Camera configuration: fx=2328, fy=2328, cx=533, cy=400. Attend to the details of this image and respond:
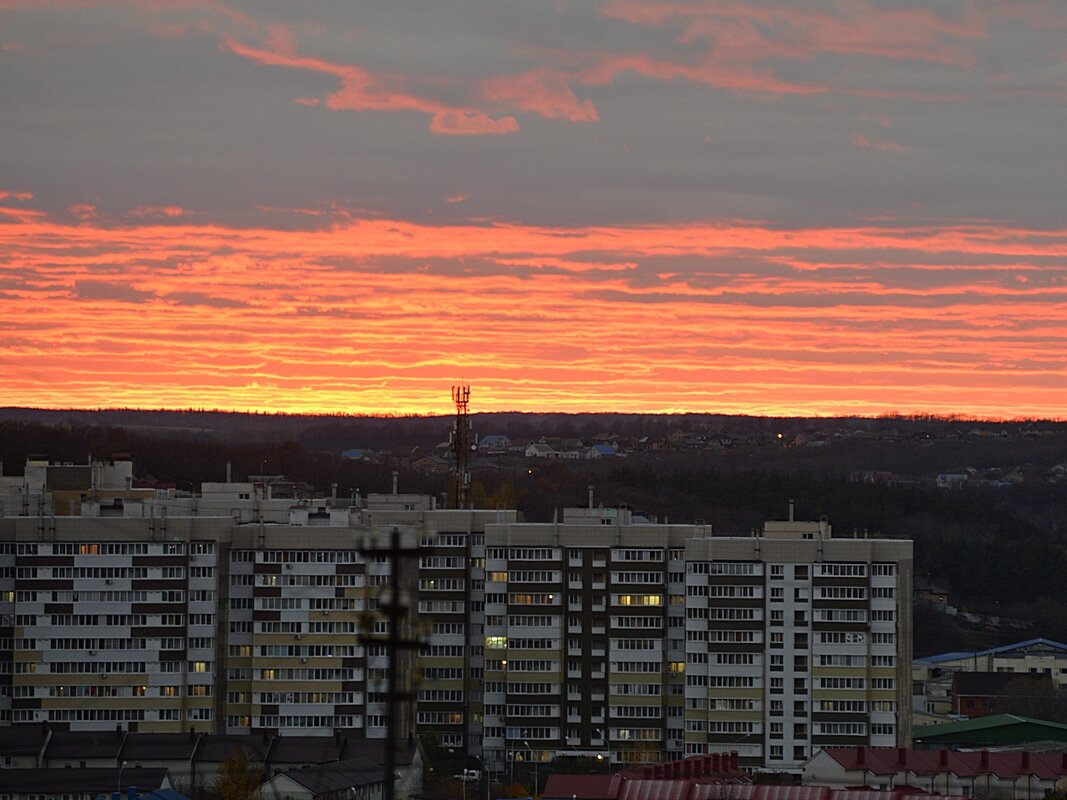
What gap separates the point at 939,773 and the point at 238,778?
2329cm

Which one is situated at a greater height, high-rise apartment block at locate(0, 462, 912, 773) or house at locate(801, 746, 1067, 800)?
high-rise apartment block at locate(0, 462, 912, 773)

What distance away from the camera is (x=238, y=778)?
246ft

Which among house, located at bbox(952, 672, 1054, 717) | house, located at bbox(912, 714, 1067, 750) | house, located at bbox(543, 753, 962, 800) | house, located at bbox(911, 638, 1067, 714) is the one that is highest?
house, located at bbox(911, 638, 1067, 714)

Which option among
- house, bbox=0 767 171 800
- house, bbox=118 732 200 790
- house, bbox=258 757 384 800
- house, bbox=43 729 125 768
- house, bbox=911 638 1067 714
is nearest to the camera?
house, bbox=258 757 384 800

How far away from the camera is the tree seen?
7350 centimetres

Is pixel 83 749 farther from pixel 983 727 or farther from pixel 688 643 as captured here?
pixel 983 727

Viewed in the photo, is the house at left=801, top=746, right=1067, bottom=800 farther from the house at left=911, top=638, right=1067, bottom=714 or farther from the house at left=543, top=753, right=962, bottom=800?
the house at left=911, top=638, right=1067, bottom=714

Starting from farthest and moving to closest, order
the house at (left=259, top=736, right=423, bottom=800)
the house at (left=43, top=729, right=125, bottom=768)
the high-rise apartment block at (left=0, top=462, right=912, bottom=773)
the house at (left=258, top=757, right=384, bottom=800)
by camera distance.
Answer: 1. the high-rise apartment block at (left=0, top=462, right=912, bottom=773)
2. the house at (left=43, top=729, right=125, bottom=768)
3. the house at (left=259, top=736, right=423, bottom=800)
4. the house at (left=258, top=757, right=384, bottom=800)

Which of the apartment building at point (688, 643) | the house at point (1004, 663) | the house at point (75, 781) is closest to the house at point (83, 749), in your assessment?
the house at point (75, 781)

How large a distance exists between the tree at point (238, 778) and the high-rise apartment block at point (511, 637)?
30.8 ft

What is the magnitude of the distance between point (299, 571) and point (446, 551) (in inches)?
250

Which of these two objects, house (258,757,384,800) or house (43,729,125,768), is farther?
house (43,729,125,768)

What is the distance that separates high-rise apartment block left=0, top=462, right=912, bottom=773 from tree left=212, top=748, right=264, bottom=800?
9388mm

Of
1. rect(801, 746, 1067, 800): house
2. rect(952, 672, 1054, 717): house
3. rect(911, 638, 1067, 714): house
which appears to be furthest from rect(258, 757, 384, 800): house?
rect(911, 638, 1067, 714): house
